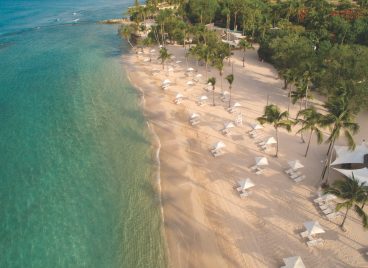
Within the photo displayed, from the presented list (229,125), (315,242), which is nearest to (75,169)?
(229,125)

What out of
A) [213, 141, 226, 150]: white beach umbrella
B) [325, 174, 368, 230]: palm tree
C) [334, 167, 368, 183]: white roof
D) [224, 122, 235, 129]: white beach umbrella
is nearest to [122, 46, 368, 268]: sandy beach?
[224, 122, 235, 129]: white beach umbrella

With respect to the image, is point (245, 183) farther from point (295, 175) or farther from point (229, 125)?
point (229, 125)

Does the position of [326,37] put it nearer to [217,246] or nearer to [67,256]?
[217,246]

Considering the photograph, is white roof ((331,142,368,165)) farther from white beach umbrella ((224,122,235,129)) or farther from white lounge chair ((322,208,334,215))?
white beach umbrella ((224,122,235,129))

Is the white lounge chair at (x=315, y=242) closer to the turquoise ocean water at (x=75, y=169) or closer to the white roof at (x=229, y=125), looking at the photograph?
the turquoise ocean water at (x=75, y=169)

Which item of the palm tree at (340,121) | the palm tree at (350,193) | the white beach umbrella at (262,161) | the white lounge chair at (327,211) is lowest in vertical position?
the white lounge chair at (327,211)

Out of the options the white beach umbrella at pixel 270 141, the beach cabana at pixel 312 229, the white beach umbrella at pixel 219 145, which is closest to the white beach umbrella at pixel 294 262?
the beach cabana at pixel 312 229

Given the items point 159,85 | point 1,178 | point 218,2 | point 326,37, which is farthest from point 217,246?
point 218,2
